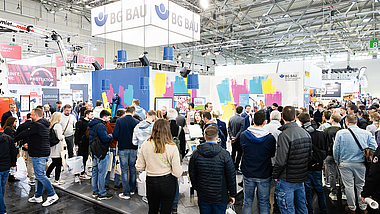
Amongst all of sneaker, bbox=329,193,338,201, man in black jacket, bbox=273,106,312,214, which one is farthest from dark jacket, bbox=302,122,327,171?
sneaker, bbox=329,193,338,201

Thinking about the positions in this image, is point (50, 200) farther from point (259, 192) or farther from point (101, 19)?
A: point (101, 19)

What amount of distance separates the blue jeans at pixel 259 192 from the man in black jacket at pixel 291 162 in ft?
0.46

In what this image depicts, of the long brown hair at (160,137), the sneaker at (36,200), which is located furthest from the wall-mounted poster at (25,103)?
the long brown hair at (160,137)

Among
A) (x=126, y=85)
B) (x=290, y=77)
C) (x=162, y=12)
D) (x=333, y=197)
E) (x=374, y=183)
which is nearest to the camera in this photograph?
(x=374, y=183)

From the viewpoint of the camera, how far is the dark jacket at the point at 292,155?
2.62 meters

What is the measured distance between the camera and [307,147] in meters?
2.67

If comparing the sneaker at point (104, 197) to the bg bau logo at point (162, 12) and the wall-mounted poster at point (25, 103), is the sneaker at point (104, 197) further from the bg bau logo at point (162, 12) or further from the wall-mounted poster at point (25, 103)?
the wall-mounted poster at point (25, 103)

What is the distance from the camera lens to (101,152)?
3.63 metres

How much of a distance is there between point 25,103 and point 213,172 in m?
9.59

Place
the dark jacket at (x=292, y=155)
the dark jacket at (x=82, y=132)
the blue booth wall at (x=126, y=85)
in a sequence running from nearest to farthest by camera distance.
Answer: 1. the dark jacket at (x=292, y=155)
2. the dark jacket at (x=82, y=132)
3. the blue booth wall at (x=126, y=85)

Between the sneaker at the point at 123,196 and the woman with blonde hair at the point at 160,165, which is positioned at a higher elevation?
the woman with blonde hair at the point at 160,165

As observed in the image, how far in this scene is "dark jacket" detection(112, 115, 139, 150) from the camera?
3777 millimetres

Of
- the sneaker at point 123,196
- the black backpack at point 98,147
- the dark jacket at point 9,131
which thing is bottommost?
the sneaker at point 123,196

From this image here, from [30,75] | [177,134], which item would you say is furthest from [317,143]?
[30,75]
